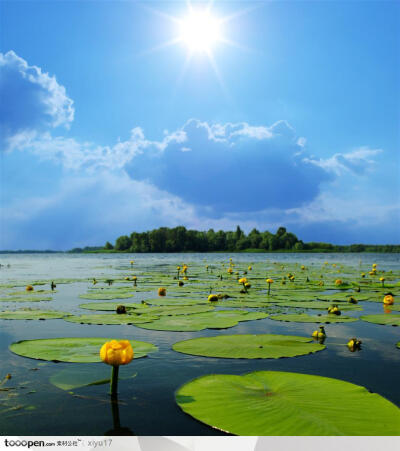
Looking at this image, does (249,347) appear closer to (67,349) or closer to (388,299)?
(67,349)

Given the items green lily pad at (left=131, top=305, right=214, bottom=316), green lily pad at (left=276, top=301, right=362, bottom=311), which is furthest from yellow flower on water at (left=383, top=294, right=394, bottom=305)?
green lily pad at (left=131, top=305, right=214, bottom=316)

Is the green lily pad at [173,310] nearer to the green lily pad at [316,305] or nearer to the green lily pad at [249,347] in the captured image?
the green lily pad at [316,305]

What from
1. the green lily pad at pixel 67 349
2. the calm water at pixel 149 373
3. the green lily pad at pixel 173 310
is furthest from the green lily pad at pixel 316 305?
the green lily pad at pixel 67 349

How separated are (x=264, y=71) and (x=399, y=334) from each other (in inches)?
161

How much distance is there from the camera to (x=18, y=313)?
6047 millimetres

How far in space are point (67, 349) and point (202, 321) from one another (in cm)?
211

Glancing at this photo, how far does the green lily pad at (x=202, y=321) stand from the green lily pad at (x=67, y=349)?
0.94m

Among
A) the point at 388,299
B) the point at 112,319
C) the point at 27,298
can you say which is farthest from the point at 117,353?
the point at 27,298

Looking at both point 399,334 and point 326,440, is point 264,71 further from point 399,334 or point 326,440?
point 326,440

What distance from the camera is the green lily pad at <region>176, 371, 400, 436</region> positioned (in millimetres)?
2119

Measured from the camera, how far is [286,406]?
238 centimetres

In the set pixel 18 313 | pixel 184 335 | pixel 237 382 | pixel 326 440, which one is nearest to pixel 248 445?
pixel 326 440

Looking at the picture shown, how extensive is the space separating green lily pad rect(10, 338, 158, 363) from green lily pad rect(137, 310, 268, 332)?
0.94 m

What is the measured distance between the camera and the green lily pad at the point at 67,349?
3.44 metres
